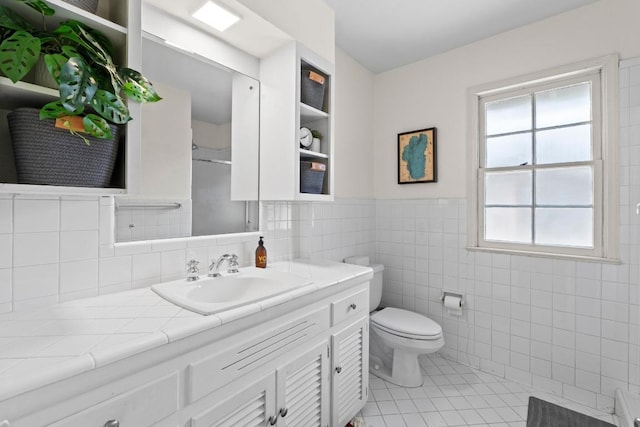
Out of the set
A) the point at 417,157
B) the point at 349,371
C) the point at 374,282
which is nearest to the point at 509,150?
the point at 417,157

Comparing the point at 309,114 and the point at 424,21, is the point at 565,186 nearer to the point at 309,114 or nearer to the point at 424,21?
the point at 424,21

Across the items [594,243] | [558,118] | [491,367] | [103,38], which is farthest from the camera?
[491,367]

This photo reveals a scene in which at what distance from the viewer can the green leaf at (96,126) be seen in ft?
2.86

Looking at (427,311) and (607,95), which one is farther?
(427,311)

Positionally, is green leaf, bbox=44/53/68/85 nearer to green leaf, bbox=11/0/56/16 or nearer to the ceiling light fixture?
green leaf, bbox=11/0/56/16

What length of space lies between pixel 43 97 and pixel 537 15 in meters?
2.70

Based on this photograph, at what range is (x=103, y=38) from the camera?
39.1 inches

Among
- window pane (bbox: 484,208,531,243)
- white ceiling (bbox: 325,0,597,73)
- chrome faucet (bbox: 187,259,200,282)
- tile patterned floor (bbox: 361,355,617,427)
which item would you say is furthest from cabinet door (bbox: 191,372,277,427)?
white ceiling (bbox: 325,0,597,73)

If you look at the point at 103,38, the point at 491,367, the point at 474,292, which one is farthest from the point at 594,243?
the point at 103,38

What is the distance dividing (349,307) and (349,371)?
0.35 meters

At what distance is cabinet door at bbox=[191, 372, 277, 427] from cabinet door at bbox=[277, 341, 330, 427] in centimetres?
5

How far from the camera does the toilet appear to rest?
1.98 meters

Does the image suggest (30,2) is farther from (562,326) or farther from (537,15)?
(562,326)

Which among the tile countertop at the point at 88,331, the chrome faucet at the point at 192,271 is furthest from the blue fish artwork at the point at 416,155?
the chrome faucet at the point at 192,271
